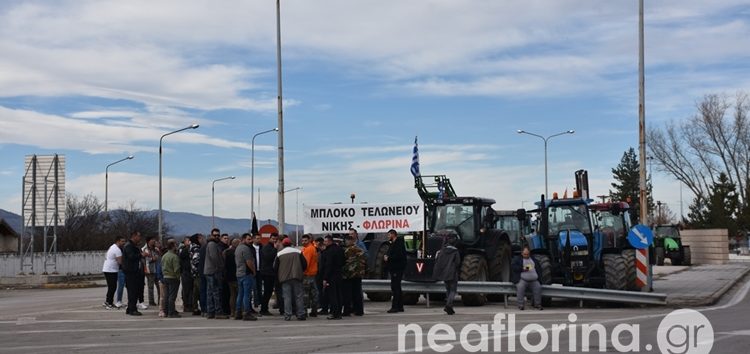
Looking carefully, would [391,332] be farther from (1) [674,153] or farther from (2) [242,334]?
(1) [674,153]

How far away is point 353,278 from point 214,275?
2.96 metres

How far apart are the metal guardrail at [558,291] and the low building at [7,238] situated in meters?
61.1

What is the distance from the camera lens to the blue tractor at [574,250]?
23.1 m

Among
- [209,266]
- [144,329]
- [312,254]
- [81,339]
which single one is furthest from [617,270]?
[81,339]

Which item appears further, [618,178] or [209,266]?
[618,178]

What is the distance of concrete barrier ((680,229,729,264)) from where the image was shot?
58.7 m

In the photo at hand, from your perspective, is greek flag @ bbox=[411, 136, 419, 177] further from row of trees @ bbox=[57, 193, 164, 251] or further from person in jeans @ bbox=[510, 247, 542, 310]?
row of trees @ bbox=[57, 193, 164, 251]

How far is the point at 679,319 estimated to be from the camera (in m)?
17.7

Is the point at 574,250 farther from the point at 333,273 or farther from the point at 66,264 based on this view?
the point at 66,264

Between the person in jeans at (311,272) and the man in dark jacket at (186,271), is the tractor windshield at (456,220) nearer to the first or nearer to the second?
the person in jeans at (311,272)

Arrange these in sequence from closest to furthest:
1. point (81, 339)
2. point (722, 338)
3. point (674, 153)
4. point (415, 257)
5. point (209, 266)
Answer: point (722, 338), point (81, 339), point (209, 266), point (415, 257), point (674, 153)

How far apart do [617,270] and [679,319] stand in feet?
17.4

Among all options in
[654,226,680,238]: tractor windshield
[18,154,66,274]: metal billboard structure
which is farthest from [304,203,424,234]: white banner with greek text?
[654,226,680,238]: tractor windshield

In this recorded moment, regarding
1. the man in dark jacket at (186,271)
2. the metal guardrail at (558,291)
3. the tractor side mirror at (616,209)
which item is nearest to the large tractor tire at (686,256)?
the tractor side mirror at (616,209)
